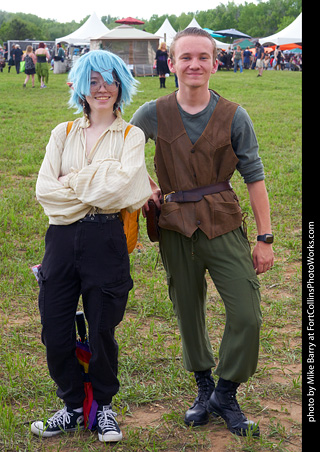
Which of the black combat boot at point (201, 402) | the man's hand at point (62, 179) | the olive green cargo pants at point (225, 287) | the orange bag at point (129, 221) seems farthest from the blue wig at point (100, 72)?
the black combat boot at point (201, 402)

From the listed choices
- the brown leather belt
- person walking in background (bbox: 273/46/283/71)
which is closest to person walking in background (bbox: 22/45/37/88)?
the brown leather belt

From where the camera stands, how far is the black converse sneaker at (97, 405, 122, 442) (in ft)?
10.4

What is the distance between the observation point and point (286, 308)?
16.3 feet

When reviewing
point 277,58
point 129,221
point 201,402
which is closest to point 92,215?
point 129,221

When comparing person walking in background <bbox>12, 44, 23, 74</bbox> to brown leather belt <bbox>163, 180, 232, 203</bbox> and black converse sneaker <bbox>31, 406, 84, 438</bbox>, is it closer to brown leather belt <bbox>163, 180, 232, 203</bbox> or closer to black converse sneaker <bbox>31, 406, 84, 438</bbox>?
brown leather belt <bbox>163, 180, 232, 203</bbox>

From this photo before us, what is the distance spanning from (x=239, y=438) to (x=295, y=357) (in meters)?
1.08

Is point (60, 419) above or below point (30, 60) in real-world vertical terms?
below

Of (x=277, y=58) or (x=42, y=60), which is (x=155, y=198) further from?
(x=277, y=58)

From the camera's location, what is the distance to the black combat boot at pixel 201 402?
3.36 metres

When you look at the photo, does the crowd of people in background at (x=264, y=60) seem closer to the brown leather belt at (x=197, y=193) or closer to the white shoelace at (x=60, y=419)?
the brown leather belt at (x=197, y=193)

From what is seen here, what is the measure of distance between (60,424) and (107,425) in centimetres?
26

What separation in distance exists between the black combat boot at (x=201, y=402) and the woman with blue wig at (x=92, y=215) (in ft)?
1.42

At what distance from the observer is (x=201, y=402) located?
342 cm

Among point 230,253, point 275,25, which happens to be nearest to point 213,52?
point 230,253
